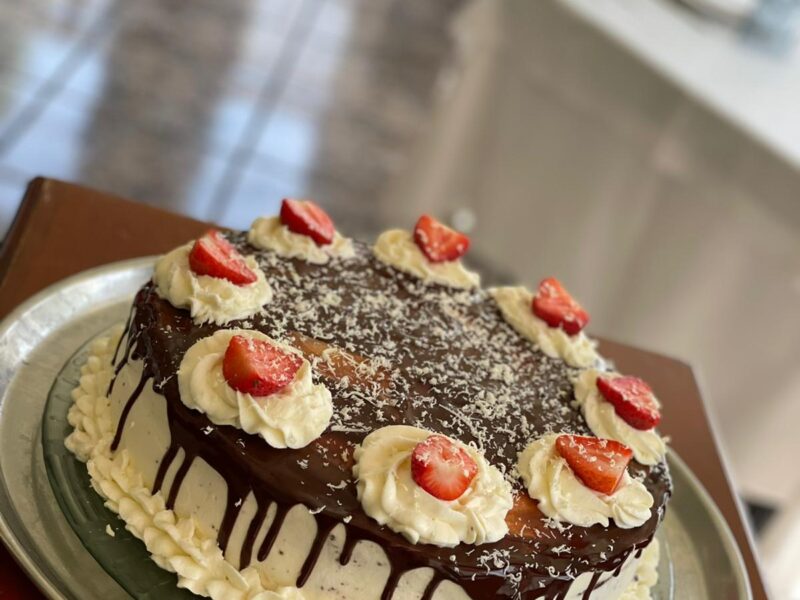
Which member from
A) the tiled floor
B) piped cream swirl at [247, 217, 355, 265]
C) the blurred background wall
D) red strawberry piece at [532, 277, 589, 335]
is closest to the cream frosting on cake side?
piped cream swirl at [247, 217, 355, 265]

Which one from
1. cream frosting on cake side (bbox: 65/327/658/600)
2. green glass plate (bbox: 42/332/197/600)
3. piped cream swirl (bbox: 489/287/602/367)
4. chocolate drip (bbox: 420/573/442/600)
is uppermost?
piped cream swirl (bbox: 489/287/602/367)

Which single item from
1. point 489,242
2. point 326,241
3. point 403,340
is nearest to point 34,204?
point 326,241

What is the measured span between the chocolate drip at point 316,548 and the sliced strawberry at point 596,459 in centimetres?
38

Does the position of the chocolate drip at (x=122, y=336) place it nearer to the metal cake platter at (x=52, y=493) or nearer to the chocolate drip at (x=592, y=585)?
the metal cake platter at (x=52, y=493)

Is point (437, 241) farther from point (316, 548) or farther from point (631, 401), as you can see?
point (316, 548)

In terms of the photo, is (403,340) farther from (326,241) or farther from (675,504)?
(675,504)

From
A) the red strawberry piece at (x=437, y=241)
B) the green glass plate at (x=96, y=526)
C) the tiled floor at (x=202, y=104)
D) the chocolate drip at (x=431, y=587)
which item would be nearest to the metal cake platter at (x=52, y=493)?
the green glass plate at (x=96, y=526)

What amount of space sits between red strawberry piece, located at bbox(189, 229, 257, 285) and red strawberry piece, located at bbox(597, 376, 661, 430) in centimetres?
60

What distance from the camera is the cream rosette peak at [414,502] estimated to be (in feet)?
3.83

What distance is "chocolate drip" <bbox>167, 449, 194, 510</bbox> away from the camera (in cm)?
125

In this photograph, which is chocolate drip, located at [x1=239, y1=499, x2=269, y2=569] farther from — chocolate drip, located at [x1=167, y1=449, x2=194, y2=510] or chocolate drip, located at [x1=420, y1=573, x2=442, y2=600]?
chocolate drip, located at [x1=420, y1=573, x2=442, y2=600]

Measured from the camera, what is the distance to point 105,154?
408 centimetres

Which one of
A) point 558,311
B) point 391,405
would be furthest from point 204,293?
point 558,311

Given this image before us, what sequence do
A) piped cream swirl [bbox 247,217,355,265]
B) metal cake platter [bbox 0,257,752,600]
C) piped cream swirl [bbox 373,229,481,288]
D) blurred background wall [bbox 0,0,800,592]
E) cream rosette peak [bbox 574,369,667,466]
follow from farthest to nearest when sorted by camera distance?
blurred background wall [bbox 0,0,800,592]
piped cream swirl [bbox 373,229,481,288]
piped cream swirl [bbox 247,217,355,265]
cream rosette peak [bbox 574,369,667,466]
metal cake platter [bbox 0,257,752,600]
